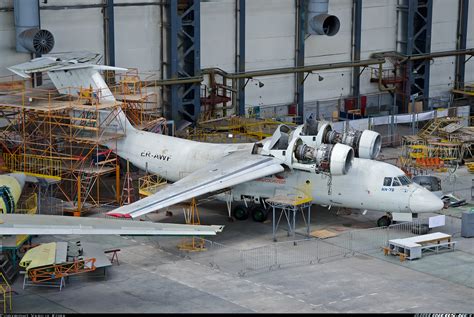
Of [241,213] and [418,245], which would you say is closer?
[418,245]

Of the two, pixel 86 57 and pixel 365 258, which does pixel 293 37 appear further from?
pixel 365 258

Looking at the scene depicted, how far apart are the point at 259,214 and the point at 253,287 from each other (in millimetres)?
9412

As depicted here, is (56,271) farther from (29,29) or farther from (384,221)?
(29,29)

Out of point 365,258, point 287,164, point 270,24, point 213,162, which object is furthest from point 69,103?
point 270,24

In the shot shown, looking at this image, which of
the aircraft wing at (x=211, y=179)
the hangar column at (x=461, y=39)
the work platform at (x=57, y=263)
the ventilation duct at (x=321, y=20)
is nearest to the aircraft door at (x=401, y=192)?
the aircraft wing at (x=211, y=179)

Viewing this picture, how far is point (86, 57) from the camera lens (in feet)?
178

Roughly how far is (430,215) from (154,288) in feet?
53.1

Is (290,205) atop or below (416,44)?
below

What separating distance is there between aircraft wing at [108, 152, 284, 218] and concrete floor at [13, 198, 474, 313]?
2.17m

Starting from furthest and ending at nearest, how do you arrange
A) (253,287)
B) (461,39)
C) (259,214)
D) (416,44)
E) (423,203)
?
(461,39), (416,44), (259,214), (423,203), (253,287)

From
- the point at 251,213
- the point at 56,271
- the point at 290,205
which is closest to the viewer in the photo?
the point at 56,271

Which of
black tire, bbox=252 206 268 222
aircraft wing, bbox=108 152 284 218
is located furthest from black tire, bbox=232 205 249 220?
aircraft wing, bbox=108 152 284 218

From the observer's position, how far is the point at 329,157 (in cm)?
4569

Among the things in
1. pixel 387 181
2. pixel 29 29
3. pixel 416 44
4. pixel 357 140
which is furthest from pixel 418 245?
pixel 416 44
